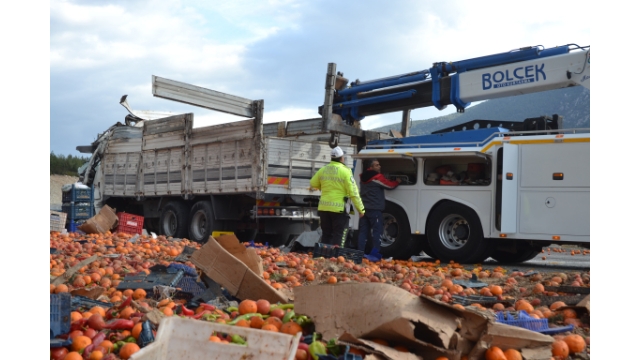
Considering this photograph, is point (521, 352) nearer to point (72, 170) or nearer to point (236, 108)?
point (236, 108)

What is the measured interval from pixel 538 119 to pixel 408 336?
806 cm

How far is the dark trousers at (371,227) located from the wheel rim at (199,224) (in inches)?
182

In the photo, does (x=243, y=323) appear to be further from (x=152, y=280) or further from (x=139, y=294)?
(x=152, y=280)

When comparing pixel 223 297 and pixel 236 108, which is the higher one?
pixel 236 108

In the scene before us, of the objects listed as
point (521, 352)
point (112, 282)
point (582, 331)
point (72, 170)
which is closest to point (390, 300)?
point (521, 352)

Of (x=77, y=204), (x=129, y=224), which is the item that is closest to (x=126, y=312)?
(x=129, y=224)

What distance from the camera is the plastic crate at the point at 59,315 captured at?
4.16m

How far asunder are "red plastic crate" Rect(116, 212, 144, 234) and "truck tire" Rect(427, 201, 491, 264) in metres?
6.74

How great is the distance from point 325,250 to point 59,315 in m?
6.23

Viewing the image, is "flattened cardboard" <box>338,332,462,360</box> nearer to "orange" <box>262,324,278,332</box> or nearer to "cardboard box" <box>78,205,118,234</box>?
"orange" <box>262,324,278,332</box>

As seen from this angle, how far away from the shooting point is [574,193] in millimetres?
10023

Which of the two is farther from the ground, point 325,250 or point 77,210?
point 77,210

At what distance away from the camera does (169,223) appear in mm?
16172

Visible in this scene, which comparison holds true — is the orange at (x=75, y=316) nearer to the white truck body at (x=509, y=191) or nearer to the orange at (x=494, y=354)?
the orange at (x=494, y=354)
